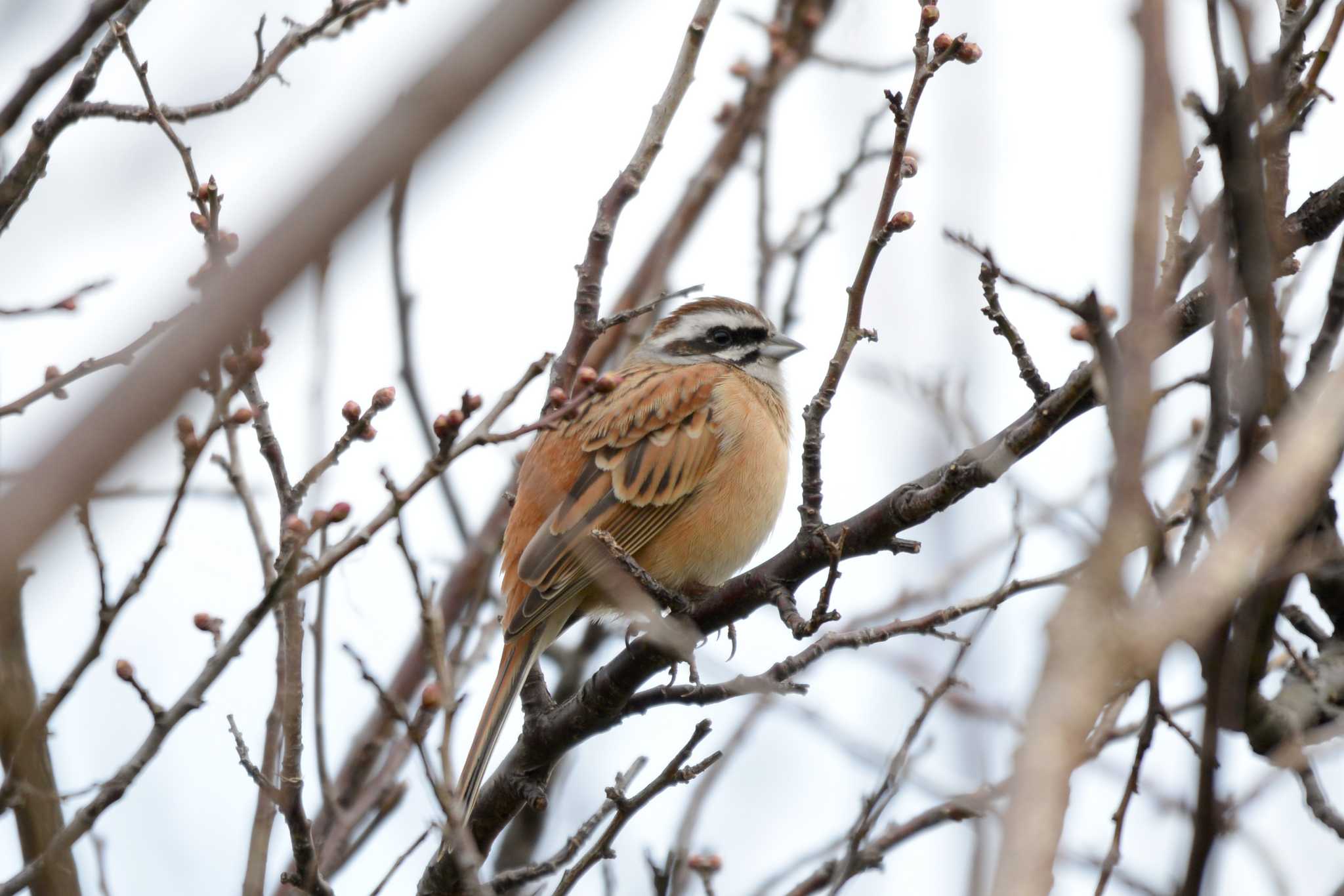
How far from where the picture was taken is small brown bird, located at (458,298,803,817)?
6828 mm

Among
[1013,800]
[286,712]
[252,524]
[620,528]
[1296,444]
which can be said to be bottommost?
[1013,800]

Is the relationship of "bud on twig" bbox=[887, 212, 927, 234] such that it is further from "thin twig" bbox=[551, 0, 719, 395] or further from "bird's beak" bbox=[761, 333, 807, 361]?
"bird's beak" bbox=[761, 333, 807, 361]

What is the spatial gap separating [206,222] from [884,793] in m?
3.02

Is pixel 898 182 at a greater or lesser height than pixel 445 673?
greater

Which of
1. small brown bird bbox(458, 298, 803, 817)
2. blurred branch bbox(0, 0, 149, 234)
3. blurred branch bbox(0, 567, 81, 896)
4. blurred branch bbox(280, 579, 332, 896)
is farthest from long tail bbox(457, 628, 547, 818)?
blurred branch bbox(0, 0, 149, 234)

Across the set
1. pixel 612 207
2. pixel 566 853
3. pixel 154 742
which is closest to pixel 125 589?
pixel 154 742

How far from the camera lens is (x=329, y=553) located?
4.33 metres

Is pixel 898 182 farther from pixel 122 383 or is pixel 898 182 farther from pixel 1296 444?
pixel 122 383

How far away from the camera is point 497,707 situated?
618cm

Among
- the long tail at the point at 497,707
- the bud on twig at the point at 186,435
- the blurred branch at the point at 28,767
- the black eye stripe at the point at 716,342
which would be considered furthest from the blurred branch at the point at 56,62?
the black eye stripe at the point at 716,342

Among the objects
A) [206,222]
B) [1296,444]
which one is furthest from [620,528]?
[1296,444]

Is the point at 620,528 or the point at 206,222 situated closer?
the point at 206,222

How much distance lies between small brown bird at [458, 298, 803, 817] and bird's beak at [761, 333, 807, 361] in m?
0.42

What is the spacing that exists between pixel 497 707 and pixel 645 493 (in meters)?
1.64
